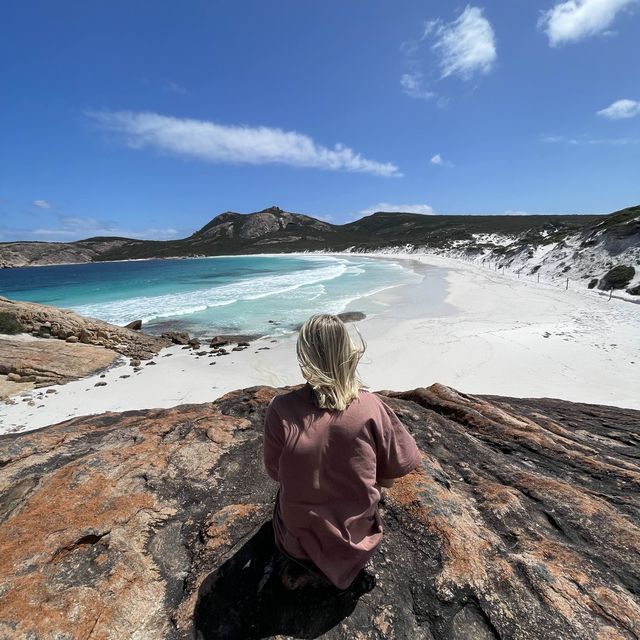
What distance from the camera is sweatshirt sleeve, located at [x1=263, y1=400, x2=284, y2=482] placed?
1.92m

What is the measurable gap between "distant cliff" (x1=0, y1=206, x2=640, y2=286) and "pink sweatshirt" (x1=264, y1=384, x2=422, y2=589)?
103 feet

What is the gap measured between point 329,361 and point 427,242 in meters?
97.0

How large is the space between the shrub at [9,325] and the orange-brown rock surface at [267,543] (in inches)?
580

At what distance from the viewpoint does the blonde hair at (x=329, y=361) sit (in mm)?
1820

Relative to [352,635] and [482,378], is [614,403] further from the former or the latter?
[352,635]

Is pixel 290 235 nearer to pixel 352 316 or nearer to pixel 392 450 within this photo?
pixel 352 316

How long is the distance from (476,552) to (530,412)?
13.1 feet

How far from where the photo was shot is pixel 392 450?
199 centimetres

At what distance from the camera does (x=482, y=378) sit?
1139 cm

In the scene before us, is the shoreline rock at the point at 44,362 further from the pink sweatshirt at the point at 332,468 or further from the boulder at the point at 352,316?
the pink sweatshirt at the point at 332,468

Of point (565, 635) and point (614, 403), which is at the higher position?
point (565, 635)

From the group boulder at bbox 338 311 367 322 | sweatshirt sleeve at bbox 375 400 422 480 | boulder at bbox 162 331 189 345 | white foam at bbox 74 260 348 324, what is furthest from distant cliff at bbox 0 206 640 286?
sweatshirt sleeve at bbox 375 400 422 480

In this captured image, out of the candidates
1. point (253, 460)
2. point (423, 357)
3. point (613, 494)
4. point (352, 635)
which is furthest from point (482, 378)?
point (352, 635)

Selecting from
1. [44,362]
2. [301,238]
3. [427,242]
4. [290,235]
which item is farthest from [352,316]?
[290,235]
